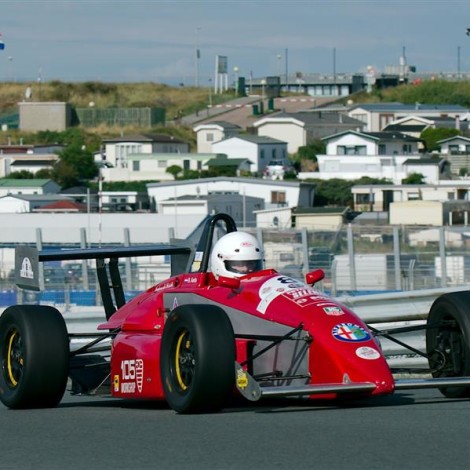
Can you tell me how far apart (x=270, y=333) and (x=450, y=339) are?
139cm

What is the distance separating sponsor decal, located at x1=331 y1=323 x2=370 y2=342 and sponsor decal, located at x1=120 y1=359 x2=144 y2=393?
64.2 inches

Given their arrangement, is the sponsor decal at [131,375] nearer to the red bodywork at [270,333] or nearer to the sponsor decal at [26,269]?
the red bodywork at [270,333]

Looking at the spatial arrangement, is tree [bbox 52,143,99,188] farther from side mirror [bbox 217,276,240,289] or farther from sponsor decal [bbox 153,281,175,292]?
side mirror [bbox 217,276,240,289]

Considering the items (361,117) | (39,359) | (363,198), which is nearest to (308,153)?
(361,117)

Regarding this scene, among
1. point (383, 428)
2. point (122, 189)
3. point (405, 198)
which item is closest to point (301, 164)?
point (122, 189)

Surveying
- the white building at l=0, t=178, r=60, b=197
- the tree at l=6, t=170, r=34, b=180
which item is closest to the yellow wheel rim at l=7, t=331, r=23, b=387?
the white building at l=0, t=178, r=60, b=197

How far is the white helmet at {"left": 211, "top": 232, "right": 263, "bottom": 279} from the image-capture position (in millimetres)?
10156

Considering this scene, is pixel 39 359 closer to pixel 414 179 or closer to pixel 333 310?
pixel 333 310

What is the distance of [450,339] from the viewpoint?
32.5 ft

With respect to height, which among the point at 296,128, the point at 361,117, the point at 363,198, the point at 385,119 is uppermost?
the point at 361,117

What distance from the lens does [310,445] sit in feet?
23.4

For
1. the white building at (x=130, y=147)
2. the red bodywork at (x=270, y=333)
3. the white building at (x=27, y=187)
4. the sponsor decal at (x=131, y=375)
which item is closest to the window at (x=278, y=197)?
the white building at (x=27, y=187)

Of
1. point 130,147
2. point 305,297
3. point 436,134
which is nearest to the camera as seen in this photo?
point 305,297

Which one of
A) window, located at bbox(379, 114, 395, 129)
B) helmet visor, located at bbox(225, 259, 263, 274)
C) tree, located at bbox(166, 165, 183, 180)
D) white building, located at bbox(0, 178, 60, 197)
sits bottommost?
helmet visor, located at bbox(225, 259, 263, 274)
